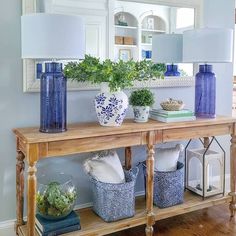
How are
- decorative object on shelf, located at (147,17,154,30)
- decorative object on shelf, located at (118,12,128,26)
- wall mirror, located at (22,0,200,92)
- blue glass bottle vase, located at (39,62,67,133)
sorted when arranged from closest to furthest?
blue glass bottle vase, located at (39,62,67,133) < wall mirror, located at (22,0,200,92) < decorative object on shelf, located at (118,12,128,26) < decorative object on shelf, located at (147,17,154,30)

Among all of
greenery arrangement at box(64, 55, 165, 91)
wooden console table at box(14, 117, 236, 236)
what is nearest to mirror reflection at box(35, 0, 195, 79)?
greenery arrangement at box(64, 55, 165, 91)

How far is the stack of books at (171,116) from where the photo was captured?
7.77 feet

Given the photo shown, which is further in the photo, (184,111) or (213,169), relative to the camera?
(213,169)

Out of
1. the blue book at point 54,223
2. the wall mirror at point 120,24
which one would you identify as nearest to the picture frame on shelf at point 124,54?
the wall mirror at point 120,24

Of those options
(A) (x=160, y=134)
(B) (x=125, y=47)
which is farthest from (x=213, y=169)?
(B) (x=125, y=47)

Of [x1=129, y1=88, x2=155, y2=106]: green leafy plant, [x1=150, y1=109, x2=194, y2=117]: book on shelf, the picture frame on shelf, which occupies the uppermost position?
the picture frame on shelf

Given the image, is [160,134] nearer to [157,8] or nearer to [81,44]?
[81,44]

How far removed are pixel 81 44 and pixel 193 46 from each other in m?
0.88

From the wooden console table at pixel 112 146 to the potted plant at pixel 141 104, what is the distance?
0.07 metres

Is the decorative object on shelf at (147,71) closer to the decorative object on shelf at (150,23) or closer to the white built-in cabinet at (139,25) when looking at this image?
the white built-in cabinet at (139,25)

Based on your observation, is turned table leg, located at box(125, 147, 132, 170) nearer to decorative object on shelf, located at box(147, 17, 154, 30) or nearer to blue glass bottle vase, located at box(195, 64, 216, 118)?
blue glass bottle vase, located at box(195, 64, 216, 118)

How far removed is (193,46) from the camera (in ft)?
7.92

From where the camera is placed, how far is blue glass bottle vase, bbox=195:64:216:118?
258cm

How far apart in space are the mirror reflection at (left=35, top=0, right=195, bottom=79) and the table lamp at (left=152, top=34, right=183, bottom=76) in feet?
0.13
